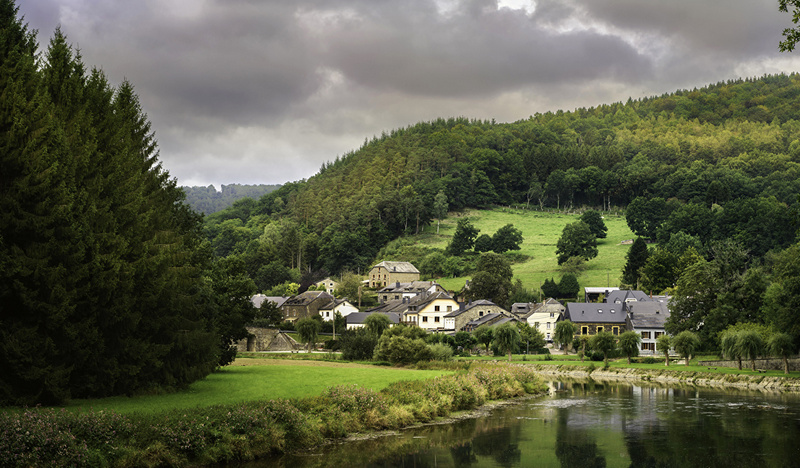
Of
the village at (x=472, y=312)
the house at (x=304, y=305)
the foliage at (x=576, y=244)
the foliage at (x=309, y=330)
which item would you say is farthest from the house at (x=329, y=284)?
the foliage at (x=309, y=330)

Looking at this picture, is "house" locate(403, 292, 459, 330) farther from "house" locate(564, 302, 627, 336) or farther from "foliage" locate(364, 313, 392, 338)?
"foliage" locate(364, 313, 392, 338)

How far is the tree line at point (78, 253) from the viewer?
22.0 m

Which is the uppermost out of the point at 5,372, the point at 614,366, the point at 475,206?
the point at 475,206

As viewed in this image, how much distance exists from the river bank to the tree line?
3593 cm

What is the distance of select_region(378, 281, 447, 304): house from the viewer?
11350 cm

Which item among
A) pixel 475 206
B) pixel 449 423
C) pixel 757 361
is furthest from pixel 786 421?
pixel 475 206

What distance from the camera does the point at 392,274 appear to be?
131 meters

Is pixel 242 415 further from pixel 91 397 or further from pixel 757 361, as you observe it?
pixel 757 361

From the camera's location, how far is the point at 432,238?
512 ft

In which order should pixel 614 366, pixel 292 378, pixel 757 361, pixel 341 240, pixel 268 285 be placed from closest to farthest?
pixel 292 378 → pixel 757 361 → pixel 614 366 → pixel 268 285 → pixel 341 240

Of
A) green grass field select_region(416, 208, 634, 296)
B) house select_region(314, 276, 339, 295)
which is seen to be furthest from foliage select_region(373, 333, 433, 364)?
house select_region(314, 276, 339, 295)

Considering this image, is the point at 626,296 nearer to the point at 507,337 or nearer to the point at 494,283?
the point at 494,283

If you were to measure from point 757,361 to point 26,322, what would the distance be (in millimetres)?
49403

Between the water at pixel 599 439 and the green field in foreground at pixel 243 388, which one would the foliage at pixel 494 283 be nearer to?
the green field in foreground at pixel 243 388
